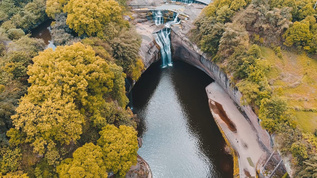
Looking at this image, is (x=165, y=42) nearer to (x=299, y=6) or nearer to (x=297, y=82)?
(x=299, y=6)

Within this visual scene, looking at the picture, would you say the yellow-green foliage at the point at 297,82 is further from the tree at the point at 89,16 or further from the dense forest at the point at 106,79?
the tree at the point at 89,16

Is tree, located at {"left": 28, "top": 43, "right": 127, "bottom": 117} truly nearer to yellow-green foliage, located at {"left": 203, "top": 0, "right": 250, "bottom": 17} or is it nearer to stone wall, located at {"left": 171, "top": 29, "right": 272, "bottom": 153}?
stone wall, located at {"left": 171, "top": 29, "right": 272, "bottom": 153}

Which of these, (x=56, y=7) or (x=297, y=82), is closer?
(x=297, y=82)

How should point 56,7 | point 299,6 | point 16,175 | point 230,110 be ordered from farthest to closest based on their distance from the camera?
point 56,7 → point 230,110 → point 299,6 → point 16,175

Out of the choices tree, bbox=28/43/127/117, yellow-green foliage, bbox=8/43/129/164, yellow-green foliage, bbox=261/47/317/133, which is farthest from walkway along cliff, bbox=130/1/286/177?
yellow-green foliage, bbox=8/43/129/164

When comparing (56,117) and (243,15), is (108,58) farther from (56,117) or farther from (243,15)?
(243,15)

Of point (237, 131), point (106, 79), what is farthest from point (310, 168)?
point (106, 79)
